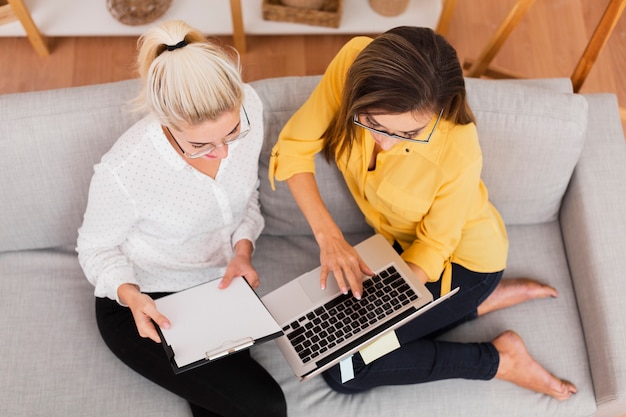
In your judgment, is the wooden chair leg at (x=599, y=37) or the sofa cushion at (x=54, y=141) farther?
the wooden chair leg at (x=599, y=37)

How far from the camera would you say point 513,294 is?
1.74 m

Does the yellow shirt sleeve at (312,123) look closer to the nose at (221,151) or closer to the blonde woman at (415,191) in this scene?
the blonde woman at (415,191)

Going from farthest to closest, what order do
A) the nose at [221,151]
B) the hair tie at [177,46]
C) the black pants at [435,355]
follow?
the black pants at [435,355] → the nose at [221,151] → the hair tie at [177,46]

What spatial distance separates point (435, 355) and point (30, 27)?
1.85 m

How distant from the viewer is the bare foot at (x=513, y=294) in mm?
1737

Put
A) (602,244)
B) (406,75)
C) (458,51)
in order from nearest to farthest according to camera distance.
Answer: (406,75)
(602,244)
(458,51)

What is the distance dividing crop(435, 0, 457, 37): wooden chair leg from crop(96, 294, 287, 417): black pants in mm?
1472

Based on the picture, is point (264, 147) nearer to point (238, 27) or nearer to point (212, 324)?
point (212, 324)

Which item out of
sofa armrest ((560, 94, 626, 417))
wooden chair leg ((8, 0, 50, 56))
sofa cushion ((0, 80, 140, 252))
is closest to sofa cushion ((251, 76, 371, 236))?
sofa cushion ((0, 80, 140, 252))

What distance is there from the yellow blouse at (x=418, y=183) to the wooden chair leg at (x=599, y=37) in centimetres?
59

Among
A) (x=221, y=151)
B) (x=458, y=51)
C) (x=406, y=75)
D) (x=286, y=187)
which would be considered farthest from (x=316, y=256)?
(x=458, y=51)

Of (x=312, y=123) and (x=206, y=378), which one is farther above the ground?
(x=312, y=123)

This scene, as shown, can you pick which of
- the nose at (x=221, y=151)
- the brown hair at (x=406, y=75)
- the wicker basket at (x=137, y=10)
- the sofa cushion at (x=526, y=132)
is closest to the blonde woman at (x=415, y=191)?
the brown hair at (x=406, y=75)

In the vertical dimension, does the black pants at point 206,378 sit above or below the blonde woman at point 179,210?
below
